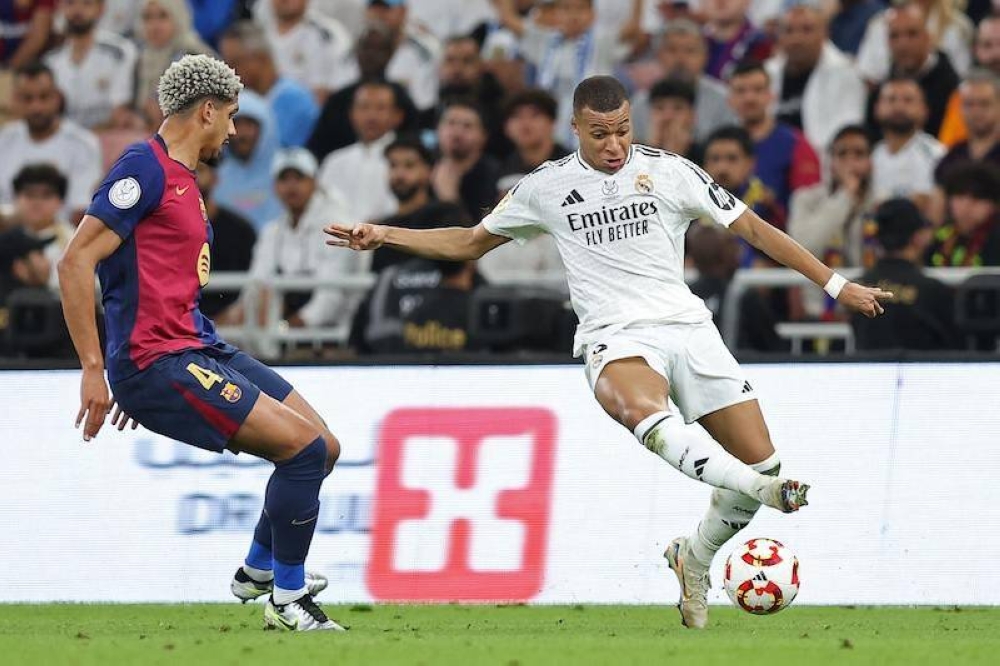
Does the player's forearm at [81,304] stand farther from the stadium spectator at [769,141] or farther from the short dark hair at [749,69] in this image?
the short dark hair at [749,69]

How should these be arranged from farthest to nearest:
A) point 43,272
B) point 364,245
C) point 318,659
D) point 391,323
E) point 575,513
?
1. point 43,272
2. point 391,323
3. point 575,513
4. point 364,245
5. point 318,659

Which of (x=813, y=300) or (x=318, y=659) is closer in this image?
Result: (x=318, y=659)

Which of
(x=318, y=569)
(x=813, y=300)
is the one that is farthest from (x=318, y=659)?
(x=813, y=300)

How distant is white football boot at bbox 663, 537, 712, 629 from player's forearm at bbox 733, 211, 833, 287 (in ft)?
4.72

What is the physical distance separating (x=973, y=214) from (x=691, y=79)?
3.60 metres

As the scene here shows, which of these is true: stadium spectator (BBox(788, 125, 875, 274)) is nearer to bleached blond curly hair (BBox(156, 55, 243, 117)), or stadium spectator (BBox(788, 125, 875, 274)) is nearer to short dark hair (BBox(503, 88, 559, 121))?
short dark hair (BBox(503, 88, 559, 121))

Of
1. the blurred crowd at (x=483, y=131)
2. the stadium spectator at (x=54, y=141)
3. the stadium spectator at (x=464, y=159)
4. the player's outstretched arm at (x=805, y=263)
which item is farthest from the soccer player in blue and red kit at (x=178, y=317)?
the stadium spectator at (x=54, y=141)

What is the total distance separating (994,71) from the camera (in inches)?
627

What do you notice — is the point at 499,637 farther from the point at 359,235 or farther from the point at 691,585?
the point at 359,235

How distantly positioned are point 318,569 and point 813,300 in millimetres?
5272

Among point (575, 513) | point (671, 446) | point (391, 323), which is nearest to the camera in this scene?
point (671, 446)

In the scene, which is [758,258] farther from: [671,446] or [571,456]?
[671,446]

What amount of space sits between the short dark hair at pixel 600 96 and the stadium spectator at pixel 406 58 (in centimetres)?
978

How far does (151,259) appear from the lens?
28.2ft
